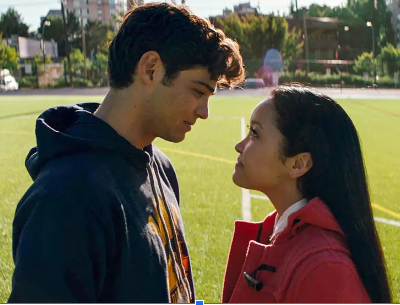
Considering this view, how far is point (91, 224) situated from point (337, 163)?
1025 millimetres

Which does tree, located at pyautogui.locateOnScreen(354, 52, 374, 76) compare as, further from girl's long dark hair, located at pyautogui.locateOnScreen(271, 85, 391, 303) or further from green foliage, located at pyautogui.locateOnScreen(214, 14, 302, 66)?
girl's long dark hair, located at pyautogui.locateOnScreen(271, 85, 391, 303)

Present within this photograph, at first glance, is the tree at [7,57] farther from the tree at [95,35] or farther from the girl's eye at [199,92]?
the girl's eye at [199,92]

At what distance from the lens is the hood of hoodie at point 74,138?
207 centimetres

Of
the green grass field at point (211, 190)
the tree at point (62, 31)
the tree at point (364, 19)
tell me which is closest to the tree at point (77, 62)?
the tree at point (62, 31)

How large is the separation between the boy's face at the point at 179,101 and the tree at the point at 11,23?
2984 inches

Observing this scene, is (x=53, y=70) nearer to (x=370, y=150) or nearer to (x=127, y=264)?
(x=370, y=150)

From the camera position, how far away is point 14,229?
1.89 meters

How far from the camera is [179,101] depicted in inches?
95.3

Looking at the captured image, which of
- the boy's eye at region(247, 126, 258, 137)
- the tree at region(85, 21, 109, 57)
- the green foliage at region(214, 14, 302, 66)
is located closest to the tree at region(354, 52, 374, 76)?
the green foliage at region(214, 14, 302, 66)

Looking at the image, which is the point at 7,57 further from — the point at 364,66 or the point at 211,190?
the point at 211,190

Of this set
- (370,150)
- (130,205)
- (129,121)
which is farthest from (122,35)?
(370,150)

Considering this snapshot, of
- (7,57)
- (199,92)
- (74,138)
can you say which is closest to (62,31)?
(7,57)

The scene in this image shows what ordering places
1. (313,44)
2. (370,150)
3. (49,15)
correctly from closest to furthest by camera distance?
(370,150) → (49,15) → (313,44)

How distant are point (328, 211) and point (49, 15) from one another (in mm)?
74246
